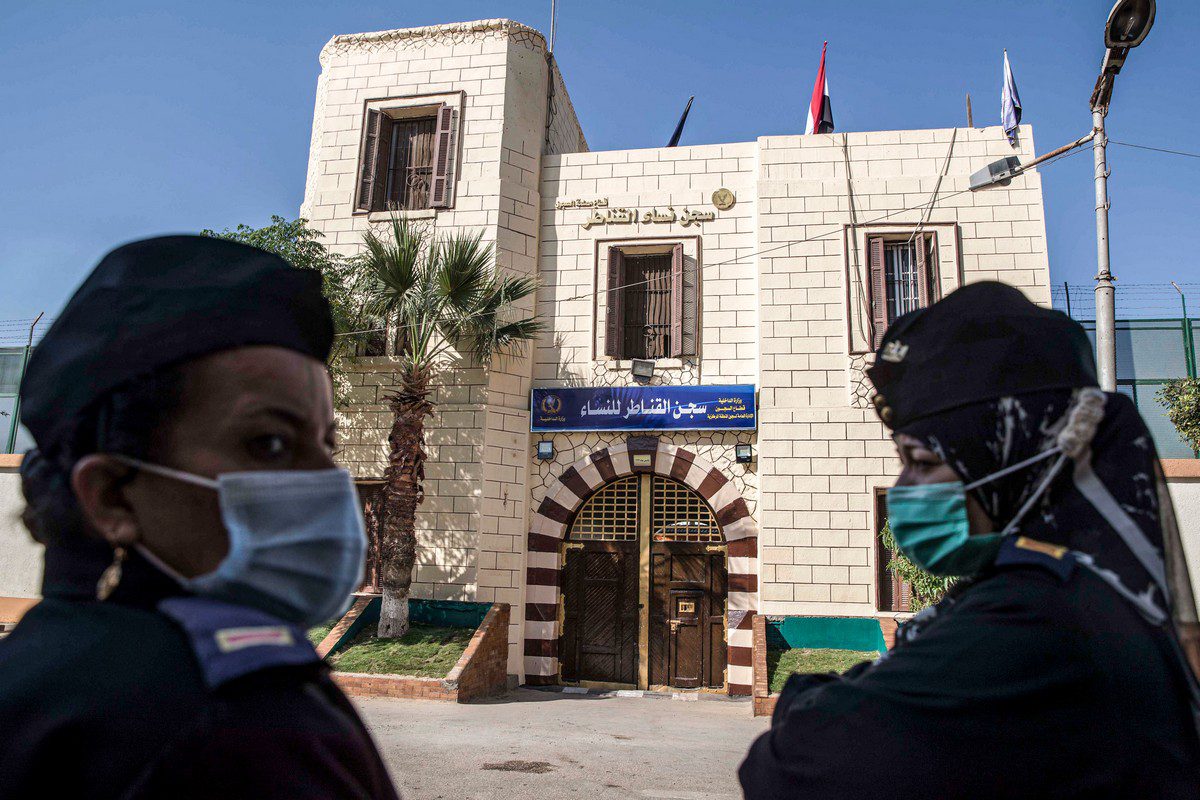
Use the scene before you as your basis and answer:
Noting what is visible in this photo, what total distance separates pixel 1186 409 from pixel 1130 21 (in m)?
7.43

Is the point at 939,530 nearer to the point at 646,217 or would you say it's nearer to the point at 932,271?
the point at 932,271

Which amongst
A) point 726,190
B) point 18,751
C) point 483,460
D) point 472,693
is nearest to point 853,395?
point 726,190

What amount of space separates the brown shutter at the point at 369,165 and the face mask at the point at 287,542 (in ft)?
40.1

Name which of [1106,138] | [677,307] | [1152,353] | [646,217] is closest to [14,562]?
[677,307]

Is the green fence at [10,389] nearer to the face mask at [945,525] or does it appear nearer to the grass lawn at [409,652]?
the grass lawn at [409,652]

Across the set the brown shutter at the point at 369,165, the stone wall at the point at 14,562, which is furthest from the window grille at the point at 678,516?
the stone wall at the point at 14,562

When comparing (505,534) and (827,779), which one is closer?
(827,779)

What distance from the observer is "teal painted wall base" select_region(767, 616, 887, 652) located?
10594mm

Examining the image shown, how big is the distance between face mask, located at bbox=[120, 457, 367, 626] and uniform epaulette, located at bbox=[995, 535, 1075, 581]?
1118mm

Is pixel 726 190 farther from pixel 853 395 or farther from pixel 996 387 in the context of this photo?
pixel 996 387

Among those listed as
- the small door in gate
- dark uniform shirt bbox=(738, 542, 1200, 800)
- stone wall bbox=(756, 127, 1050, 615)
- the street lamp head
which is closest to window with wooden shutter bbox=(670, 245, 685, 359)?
stone wall bbox=(756, 127, 1050, 615)

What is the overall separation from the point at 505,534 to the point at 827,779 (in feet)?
34.0

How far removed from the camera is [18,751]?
82 centimetres

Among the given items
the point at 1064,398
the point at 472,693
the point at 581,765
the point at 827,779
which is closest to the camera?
the point at 827,779
